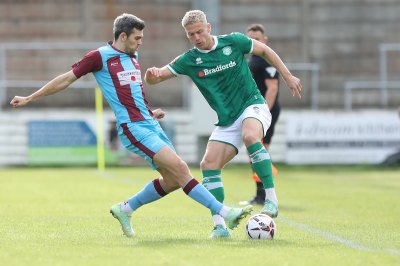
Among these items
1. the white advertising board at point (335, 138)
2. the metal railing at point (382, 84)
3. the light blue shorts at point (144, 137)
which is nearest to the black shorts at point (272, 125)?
the light blue shorts at point (144, 137)

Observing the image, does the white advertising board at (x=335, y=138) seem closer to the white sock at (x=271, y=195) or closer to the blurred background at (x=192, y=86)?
the blurred background at (x=192, y=86)

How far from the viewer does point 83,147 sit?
23.5 metres

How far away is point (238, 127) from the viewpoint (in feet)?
31.4

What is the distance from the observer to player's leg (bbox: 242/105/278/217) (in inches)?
372

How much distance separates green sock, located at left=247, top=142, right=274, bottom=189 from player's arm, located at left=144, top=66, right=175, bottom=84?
3.31 ft

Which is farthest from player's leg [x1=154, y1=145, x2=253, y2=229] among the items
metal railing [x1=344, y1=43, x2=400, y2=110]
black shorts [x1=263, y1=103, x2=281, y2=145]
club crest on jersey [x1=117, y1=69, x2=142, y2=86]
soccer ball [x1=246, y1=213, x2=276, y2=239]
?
metal railing [x1=344, y1=43, x2=400, y2=110]

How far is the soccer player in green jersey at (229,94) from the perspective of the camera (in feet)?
31.0

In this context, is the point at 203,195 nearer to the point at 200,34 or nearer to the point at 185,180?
the point at 185,180

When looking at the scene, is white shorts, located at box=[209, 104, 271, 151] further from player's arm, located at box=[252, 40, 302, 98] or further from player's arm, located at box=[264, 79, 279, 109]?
player's arm, located at box=[264, 79, 279, 109]

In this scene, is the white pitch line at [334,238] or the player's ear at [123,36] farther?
the player's ear at [123,36]

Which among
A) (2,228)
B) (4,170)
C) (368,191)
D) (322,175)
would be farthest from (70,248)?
(4,170)

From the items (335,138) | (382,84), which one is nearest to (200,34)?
(335,138)

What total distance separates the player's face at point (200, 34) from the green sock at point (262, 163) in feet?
3.29

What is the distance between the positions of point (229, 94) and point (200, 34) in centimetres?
67
